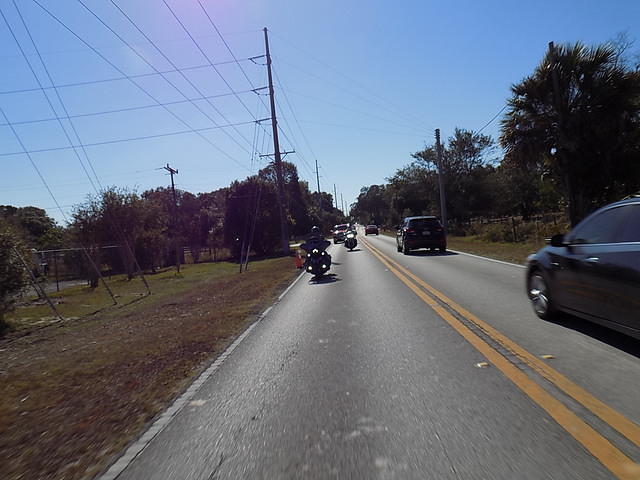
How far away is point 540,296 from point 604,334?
127 centimetres

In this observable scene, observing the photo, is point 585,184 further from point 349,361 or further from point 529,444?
point 529,444

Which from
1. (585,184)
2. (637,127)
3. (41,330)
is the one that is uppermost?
(637,127)

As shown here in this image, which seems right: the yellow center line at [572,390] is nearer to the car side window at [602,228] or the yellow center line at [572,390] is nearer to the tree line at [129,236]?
the car side window at [602,228]

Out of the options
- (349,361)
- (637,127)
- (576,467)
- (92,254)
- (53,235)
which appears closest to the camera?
(576,467)

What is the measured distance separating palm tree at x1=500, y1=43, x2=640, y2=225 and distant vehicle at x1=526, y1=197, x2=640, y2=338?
44.8 feet

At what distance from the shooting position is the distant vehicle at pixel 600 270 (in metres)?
5.15

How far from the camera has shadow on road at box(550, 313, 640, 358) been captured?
570 centimetres

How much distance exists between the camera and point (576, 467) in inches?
124

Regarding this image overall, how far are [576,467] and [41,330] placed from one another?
12.1 metres

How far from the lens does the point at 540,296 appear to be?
755cm

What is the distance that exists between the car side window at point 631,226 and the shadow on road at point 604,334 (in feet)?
4.16

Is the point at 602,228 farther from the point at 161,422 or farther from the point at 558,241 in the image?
the point at 161,422

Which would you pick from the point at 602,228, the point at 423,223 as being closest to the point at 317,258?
the point at 423,223

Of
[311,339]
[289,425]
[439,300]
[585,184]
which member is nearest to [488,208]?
[585,184]
